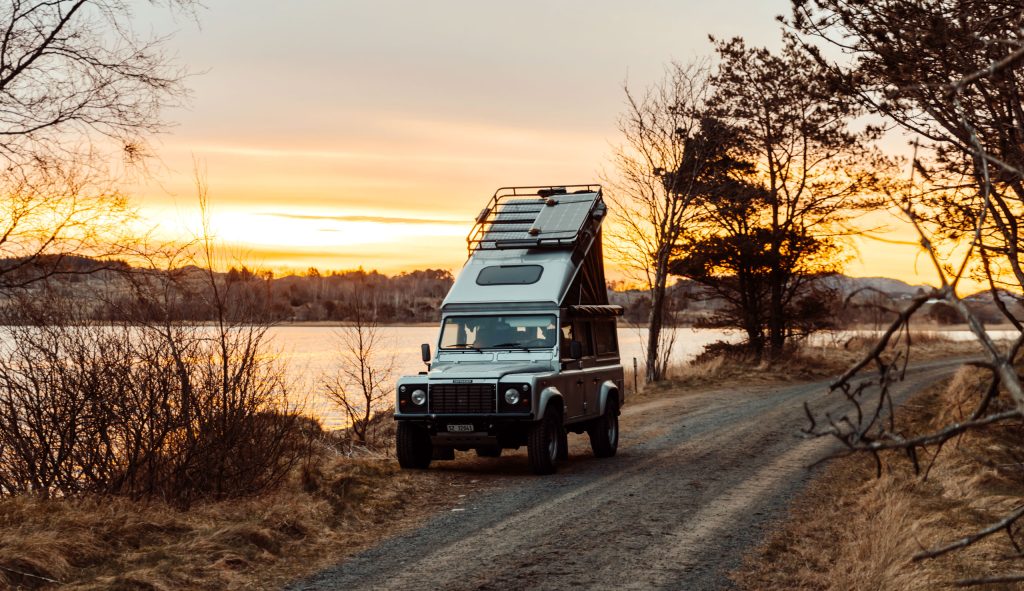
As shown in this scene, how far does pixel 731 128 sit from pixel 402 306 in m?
53.5

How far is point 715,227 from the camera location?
121 feet

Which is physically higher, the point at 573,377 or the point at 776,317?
the point at 776,317

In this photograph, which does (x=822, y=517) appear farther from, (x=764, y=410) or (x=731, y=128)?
(x=731, y=128)

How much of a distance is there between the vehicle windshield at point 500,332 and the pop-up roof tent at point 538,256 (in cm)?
21

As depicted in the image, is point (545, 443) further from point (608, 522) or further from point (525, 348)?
point (608, 522)

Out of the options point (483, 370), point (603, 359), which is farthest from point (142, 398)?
point (603, 359)

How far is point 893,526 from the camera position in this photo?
9562 millimetres

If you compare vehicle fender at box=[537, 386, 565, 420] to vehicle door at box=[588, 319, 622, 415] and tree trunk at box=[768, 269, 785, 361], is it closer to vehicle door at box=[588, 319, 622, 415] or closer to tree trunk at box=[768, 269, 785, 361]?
vehicle door at box=[588, 319, 622, 415]

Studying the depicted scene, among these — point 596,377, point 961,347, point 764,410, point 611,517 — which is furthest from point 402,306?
point 611,517

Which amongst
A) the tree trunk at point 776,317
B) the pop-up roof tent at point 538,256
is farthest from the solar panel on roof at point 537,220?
the tree trunk at point 776,317

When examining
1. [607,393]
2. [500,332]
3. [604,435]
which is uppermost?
[500,332]

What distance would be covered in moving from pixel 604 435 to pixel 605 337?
1.92 metres

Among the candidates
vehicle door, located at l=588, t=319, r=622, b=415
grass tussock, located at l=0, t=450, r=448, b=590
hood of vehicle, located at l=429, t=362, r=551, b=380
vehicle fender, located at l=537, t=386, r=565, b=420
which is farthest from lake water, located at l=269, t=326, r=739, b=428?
vehicle door, located at l=588, t=319, r=622, b=415

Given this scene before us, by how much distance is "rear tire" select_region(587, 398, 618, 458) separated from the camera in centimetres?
1600
